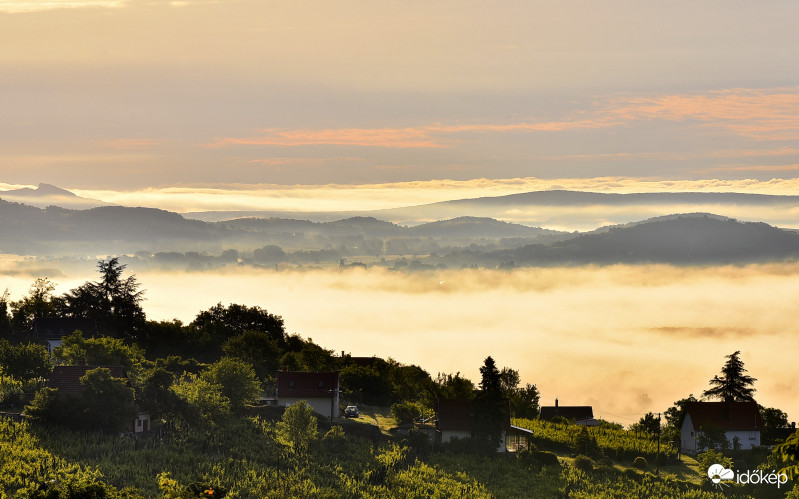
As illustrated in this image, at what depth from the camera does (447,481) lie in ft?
277

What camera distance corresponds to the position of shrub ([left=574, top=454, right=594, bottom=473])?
3679 inches

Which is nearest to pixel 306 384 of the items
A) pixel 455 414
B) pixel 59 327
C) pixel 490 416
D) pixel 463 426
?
pixel 455 414

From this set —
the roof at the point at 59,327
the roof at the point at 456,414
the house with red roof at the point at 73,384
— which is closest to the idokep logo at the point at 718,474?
the roof at the point at 456,414

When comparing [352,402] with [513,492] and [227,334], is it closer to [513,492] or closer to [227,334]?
[227,334]

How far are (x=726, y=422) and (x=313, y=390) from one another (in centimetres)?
4644

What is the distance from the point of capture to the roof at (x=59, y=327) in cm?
12925

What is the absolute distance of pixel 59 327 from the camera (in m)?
131

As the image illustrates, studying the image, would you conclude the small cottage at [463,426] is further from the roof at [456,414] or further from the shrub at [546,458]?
the shrub at [546,458]

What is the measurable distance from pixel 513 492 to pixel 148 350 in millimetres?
64748

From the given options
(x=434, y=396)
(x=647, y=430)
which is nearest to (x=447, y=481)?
(x=434, y=396)

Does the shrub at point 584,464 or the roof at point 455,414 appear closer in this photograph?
the shrub at point 584,464

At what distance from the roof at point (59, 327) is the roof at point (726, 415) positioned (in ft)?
259

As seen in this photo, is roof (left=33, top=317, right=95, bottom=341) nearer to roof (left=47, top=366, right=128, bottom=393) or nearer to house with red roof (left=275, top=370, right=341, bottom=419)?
house with red roof (left=275, top=370, right=341, bottom=419)

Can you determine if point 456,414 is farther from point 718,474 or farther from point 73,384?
point 73,384
